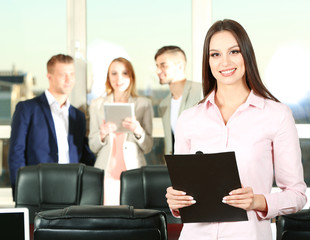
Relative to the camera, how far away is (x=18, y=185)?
340 centimetres

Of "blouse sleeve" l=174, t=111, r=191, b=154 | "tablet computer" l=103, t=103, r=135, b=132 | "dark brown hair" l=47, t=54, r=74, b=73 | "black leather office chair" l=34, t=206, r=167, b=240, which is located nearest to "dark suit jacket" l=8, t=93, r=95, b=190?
"dark brown hair" l=47, t=54, r=74, b=73

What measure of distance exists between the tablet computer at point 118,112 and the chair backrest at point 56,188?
126cm

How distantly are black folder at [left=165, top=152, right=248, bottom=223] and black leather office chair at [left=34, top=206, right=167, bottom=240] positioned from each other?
7.0 inches

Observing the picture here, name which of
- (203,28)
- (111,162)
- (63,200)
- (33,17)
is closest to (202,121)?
(63,200)

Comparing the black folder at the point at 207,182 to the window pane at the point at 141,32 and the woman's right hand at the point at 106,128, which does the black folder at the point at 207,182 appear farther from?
the window pane at the point at 141,32

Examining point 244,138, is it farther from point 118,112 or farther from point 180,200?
point 118,112

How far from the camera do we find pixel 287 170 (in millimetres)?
1949

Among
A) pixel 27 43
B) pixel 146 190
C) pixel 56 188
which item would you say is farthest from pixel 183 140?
pixel 27 43

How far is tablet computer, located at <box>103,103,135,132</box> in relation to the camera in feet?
15.2

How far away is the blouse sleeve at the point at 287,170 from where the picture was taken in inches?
76.0

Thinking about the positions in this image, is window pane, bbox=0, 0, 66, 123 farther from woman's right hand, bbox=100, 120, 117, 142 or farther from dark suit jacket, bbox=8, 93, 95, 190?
woman's right hand, bbox=100, 120, 117, 142

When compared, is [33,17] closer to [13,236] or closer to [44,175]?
[44,175]

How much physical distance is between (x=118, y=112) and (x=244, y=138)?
278cm

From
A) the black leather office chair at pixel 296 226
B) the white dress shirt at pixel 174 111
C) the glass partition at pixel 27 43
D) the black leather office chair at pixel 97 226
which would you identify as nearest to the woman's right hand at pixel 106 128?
the white dress shirt at pixel 174 111
